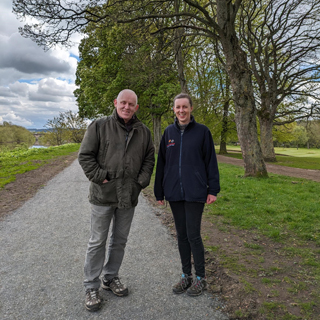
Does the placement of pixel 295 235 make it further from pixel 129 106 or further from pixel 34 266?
pixel 34 266

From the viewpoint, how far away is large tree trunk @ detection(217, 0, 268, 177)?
930 cm

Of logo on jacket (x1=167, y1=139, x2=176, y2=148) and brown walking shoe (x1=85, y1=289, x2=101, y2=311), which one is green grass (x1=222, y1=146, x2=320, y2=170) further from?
brown walking shoe (x1=85, y1=289, x2=101, y2=311)

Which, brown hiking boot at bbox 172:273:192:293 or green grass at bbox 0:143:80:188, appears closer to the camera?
brown hiking boot at bbox 172:273:192:293

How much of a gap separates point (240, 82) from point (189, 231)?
26.9 ft

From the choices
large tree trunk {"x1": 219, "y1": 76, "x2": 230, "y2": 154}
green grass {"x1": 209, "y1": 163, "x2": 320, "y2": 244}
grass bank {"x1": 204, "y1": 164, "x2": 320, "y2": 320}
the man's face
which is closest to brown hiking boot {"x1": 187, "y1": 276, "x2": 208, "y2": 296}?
grass bank {"x1": 204, "y1": 164, "x2": 320, "y2": 320}

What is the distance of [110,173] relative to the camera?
9.14ft

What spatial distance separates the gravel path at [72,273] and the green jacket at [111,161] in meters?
1.08

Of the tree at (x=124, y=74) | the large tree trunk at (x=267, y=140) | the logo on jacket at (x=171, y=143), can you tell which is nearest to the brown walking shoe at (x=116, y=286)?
the logo on jacket at (x=171, y=143)

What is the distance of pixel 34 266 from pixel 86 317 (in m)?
1.42

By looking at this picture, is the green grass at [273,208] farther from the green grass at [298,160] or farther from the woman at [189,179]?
the green grass at [298,160]

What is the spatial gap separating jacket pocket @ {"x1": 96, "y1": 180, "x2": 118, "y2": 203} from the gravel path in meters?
1.12

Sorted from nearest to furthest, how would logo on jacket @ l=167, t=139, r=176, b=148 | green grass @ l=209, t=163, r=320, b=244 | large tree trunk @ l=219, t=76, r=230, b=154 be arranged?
1. logo on jacket @ l=167, t=139, r=176, b=148
2. green grass @ l=209, t=163, r=320, b=244
3. large tree trunk @ l=219, t=76, r=230, b=154

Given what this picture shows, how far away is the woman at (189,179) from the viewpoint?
287 cm

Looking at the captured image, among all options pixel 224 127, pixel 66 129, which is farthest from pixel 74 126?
pixel 224 127
